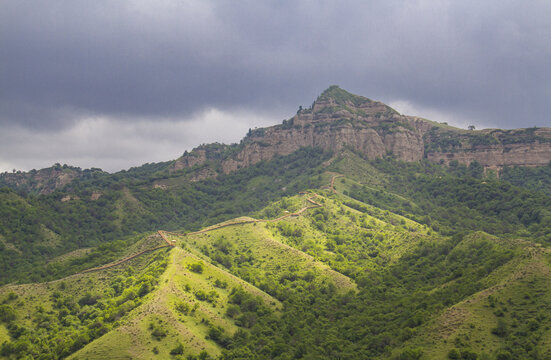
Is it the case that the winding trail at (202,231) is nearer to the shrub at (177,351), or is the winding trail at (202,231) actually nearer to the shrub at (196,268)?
the shrub at (196,268)

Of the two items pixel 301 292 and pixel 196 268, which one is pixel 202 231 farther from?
pixel 301 292

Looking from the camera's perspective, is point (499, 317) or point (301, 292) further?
point (301, 292)

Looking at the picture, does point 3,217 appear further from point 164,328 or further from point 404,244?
point 404,244

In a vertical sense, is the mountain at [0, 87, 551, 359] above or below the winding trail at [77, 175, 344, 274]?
below

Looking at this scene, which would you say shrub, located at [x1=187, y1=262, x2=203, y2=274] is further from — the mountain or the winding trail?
the winding trail

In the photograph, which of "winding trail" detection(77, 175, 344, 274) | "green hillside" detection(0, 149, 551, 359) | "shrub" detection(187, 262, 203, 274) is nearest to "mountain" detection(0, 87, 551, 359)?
"green hillside" detection(0, 149, 551, 359)

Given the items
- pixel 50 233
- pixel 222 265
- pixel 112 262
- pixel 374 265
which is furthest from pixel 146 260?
pixel 50 233

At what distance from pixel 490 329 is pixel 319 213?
3803 inches

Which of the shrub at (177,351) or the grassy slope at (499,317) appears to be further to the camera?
the shrub at (177,351)

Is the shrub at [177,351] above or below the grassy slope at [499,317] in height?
below

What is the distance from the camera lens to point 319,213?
156 meters

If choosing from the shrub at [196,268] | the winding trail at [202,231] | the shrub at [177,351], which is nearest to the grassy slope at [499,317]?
the shrub at [177,351]

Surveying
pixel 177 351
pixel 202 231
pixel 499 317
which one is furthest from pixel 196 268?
pixel 499 317

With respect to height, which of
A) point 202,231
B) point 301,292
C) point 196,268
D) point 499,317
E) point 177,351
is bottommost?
point 177,351
